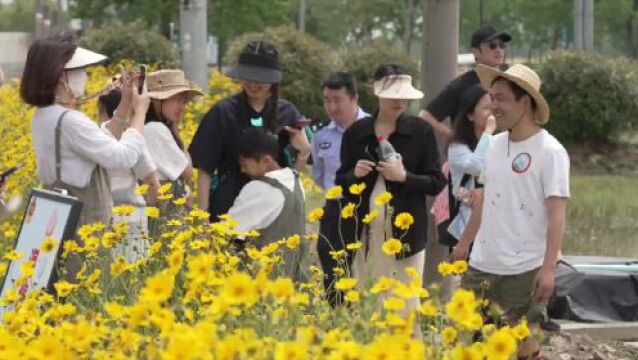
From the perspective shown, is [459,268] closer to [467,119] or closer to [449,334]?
[449,334]

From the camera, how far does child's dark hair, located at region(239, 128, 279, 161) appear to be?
6641 mm

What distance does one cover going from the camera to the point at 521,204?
5.42 m

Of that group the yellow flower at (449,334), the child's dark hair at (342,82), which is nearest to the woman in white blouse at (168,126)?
the child's dark hair at (342,82)

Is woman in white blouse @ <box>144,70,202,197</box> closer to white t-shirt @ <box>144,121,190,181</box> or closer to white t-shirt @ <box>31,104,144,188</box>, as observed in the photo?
white t-shirt @ <box>144,121,190,181</box>

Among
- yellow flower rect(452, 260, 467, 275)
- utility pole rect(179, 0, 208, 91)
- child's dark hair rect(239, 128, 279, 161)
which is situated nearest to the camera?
yellow flower rect(452, 260, 467, 275)

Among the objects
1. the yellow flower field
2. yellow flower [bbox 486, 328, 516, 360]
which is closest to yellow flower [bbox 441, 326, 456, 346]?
the yellow flower field

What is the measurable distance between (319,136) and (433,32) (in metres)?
0.88

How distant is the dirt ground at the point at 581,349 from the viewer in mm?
6684

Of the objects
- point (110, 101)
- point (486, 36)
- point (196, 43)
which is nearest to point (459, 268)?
point (486, 36)

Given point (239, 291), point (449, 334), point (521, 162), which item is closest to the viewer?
point (239, 291)

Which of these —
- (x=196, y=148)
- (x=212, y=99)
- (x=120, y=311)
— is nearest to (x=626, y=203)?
(x=212, y=99)

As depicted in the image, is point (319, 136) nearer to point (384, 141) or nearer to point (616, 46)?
point (384, 141)

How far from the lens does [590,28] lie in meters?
31.4

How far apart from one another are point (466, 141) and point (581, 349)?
118 centimetres
